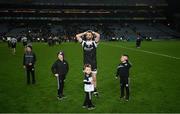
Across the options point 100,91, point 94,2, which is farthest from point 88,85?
point 94,2

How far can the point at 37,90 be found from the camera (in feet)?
45.8

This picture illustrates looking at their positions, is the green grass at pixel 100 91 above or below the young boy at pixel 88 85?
below

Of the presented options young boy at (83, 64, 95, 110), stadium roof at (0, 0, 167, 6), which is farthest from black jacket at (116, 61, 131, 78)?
stadium roof at (0, 0, 167, 6)

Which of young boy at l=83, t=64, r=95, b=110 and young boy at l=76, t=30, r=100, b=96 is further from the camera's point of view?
young boy at l=76, t=30, r=100, b=96

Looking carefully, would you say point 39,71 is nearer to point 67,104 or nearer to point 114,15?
point 67,104

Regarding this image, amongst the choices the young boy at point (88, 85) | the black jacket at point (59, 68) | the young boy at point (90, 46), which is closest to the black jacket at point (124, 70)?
the young boy at point (90, 46)

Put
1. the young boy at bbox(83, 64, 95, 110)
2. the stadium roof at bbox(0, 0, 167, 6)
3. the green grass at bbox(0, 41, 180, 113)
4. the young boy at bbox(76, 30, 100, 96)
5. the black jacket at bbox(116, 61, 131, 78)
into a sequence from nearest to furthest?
the young boy at bbox(83, 64, 95, 110) → the green grass at bbox(0, 41, 180, 113) → the black jacket at bbox(116, 61, 131, 78) → the young boy at bbox(76, 30, 100, 96) → the stadium roof at bbox(0, 0, 167, 6)

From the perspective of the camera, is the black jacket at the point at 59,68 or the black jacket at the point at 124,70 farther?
the black jacket at the point at 59,68

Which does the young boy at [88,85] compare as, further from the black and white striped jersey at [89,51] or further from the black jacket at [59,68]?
the black jacket at [59,68]

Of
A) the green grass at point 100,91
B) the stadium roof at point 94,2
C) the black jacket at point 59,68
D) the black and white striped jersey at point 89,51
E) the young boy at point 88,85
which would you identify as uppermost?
the stadium roof at point 94,2

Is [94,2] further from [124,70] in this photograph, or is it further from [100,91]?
[124,70]

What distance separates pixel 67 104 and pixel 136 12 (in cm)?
8541

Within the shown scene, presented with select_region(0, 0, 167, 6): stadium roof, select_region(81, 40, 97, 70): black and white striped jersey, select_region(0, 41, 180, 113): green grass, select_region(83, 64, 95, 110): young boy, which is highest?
select_region(0, 0, 167, 6): stadium roof

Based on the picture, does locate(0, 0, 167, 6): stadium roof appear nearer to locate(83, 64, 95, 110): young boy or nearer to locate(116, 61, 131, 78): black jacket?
locate(116, 61, 131, 78): black jacket
